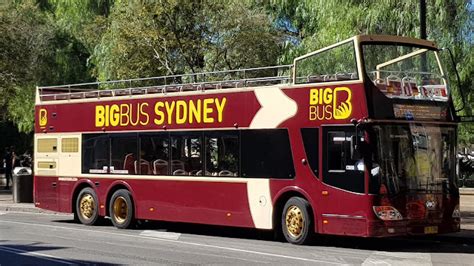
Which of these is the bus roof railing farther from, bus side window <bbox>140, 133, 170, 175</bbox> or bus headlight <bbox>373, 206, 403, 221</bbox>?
bus headlight <bbox>373, 206, 403, 221</bbox>

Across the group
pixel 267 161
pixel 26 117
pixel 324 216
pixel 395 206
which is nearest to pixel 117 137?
pixel 267 161

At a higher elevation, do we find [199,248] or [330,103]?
[330,103]

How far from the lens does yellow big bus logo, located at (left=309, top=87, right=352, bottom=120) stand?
44.3ft

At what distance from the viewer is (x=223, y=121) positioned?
621 inches

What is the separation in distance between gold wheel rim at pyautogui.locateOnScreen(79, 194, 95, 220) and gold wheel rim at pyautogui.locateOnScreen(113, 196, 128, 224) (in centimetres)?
85

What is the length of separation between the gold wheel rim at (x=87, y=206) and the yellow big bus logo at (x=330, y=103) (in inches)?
285

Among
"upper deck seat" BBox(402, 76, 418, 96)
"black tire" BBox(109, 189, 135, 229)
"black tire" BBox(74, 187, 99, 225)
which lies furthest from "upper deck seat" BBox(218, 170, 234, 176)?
"black tire" BBox(74, 187, 99, 225)

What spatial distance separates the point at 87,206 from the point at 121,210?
1232 millimetres

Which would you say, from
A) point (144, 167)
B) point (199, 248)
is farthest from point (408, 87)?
point (144, 167)

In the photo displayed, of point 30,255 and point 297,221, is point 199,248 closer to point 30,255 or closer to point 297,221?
point 297,221

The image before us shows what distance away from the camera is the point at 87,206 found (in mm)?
18734

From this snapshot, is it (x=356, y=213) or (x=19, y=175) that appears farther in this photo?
(x=19, y=175)

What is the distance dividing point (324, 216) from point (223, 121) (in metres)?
3.43

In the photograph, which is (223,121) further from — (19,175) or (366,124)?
(19,175)
